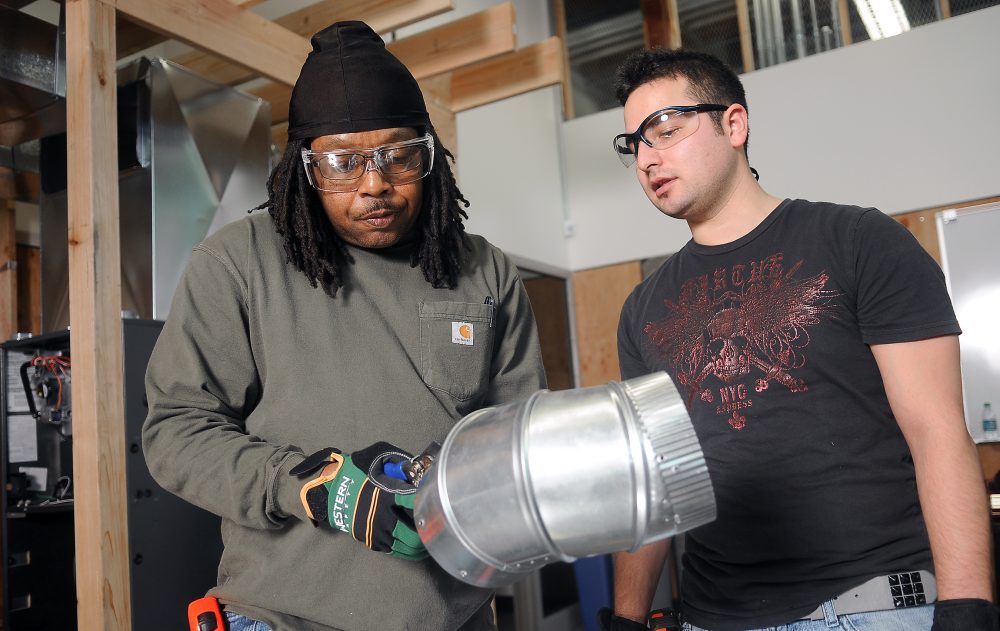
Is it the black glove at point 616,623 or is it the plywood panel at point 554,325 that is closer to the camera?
the black glove at point 616,623

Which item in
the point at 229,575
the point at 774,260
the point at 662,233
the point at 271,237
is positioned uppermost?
the point at 662,233

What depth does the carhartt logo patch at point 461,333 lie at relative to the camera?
59.6 inches

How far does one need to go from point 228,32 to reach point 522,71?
4.94ft

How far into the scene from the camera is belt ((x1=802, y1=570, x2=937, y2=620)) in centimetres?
132

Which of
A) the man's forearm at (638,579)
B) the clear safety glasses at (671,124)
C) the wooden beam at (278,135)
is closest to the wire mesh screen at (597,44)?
the wooden beam at (278,135)

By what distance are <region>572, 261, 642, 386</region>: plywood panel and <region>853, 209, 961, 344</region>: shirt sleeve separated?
487 cm

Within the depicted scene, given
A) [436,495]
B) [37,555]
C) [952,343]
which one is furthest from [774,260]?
[37,555]

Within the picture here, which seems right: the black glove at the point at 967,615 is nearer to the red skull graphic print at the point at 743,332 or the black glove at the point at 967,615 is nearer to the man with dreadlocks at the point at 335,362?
the red skull graphic print at the point at 743,332

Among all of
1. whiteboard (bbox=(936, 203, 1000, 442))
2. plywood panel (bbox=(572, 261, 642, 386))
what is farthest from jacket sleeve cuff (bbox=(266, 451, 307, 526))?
plywood panel (bbox=(572, 261, 642, 386))

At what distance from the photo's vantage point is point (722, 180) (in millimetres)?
1692

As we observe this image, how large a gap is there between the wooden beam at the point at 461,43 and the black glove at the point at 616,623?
255cm

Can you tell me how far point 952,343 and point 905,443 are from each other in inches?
7.8

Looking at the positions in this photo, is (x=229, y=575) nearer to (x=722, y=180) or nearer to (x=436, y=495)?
(x=436, y=495)

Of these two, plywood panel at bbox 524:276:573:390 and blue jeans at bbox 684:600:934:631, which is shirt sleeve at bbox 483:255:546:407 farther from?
plywood panel at bbox 524:276:573:390
